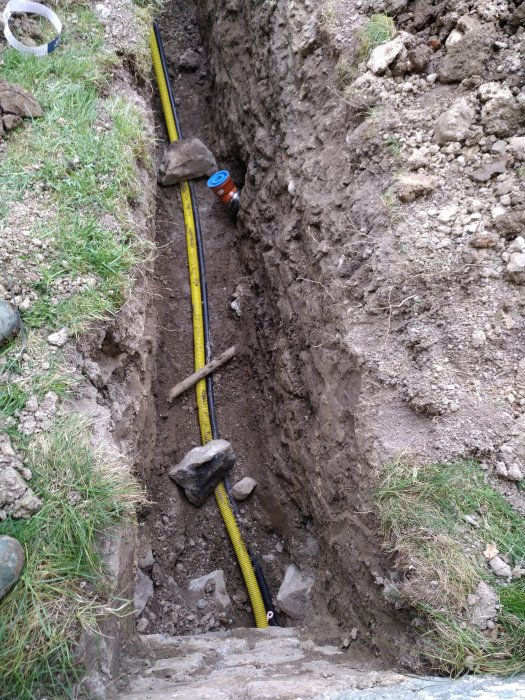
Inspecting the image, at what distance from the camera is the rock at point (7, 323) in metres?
2.26

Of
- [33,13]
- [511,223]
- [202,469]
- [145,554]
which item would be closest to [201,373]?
[202,469]

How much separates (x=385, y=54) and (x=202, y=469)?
103 inches

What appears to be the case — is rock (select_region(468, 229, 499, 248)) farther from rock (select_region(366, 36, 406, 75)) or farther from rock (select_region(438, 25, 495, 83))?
rock (select_region(366, 36, 406, 75))

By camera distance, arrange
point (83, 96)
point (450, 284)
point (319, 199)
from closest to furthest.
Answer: point (450, 284), point (319, 199), point (83, 96)

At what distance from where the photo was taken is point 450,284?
2.30 metres

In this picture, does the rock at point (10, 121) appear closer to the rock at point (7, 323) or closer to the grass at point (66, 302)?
the grass at point (66, 302)

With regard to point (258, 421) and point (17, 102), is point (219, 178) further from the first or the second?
point (258, 421)

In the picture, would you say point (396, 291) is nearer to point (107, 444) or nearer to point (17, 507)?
point (107, 444)

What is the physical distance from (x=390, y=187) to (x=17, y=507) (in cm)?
221

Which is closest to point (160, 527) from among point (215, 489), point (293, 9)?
point (215, 489)

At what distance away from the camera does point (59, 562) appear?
1938 mm

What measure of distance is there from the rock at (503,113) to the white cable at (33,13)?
2712 millimetres

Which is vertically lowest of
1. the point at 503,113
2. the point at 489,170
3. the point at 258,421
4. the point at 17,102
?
the point at 258,421

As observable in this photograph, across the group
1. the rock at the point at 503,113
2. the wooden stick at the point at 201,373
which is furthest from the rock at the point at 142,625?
the rock at the point at 503,113
